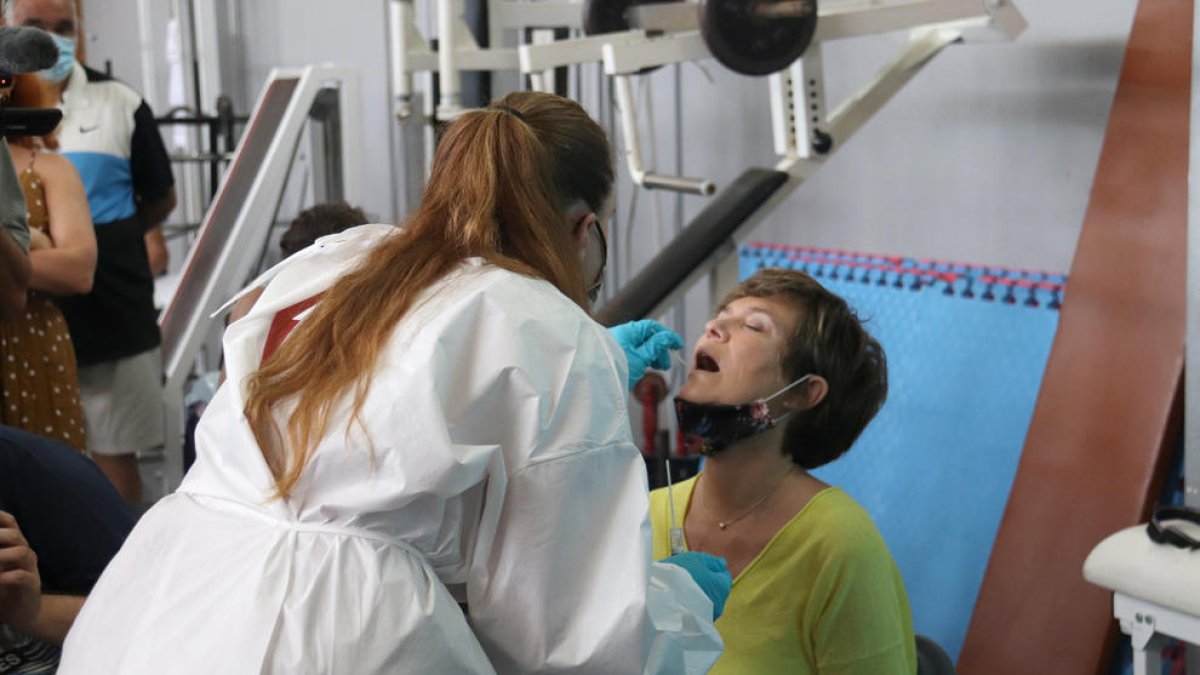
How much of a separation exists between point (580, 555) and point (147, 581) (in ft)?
1.36

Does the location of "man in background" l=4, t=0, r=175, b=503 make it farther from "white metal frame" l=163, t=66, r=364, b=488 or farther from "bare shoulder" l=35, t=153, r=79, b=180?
"bare shoulder" l=35, t=153, r=79, b=180

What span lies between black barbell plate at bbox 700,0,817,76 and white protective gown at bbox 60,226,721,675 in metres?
1.62

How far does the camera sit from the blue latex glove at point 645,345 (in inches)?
63.2

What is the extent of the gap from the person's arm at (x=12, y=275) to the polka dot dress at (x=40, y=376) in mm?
208

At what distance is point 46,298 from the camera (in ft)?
8.54

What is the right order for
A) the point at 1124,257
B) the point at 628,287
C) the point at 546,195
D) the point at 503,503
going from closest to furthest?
the point at 503,503
the point at 546,195
the point at 1124,257
the point at 628,287

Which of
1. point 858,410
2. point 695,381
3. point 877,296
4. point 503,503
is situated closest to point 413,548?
point 503,503

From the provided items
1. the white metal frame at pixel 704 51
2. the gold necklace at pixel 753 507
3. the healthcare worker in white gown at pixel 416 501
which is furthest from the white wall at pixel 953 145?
the healthcare worker in white gown at pixel 416 501

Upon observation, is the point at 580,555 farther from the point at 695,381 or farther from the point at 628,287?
the point at 628,287

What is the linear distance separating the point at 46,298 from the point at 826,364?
5.27 feet

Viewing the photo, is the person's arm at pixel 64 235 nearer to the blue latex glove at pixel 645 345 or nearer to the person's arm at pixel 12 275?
the person's arm at pixel 12 275

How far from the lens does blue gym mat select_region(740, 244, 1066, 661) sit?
2.96 m

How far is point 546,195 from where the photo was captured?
132 centimetres

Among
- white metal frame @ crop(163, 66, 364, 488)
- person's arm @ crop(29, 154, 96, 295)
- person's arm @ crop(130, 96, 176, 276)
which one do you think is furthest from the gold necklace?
person's arm @ crop(130, 96, 176, 276)
